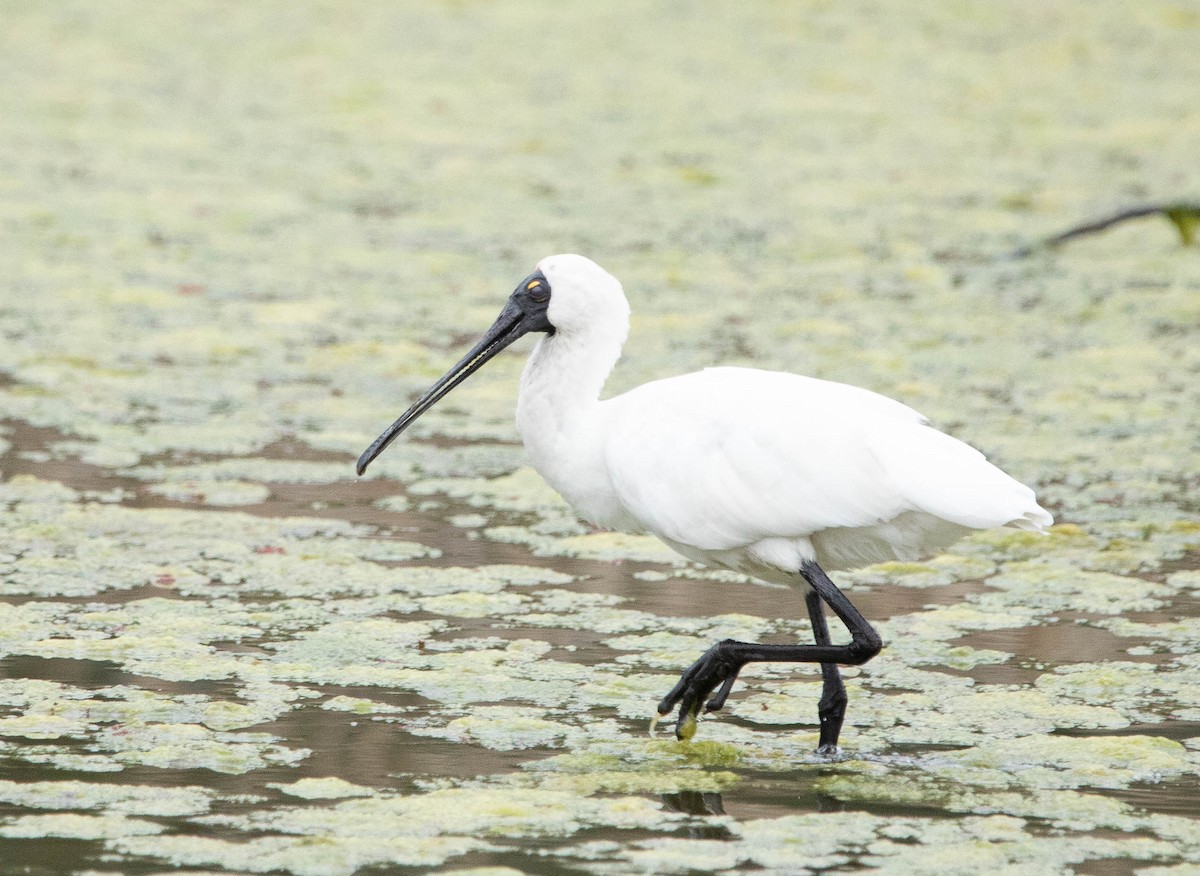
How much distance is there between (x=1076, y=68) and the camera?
537 inches

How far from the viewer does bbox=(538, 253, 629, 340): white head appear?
4551mm

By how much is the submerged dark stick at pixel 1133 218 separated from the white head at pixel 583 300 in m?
4.88

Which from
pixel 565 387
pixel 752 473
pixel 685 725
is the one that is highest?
pixel 565 387

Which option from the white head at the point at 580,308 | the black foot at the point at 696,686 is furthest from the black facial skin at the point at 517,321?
the black foot at the point at 696,686

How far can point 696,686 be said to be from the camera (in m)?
4.14

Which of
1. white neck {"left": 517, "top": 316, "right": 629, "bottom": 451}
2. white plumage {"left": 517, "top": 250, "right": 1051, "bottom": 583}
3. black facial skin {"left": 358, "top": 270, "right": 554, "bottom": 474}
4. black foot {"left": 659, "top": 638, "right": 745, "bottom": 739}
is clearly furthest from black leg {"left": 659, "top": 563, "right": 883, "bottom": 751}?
black facial skin {"left": 358, "top": 270, "right": 554, "bottom": 474}

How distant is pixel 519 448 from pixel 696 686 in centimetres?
253

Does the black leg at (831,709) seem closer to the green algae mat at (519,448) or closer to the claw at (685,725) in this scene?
the green algae mat at (519,448)

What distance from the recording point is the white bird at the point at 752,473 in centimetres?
414

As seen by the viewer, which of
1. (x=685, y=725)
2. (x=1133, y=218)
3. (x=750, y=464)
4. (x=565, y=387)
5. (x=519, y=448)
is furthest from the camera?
(x=1133, y=218)

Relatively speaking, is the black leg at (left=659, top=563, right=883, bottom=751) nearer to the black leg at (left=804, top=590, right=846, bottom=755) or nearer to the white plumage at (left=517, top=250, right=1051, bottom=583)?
the black leg at (left=804, top=590, right=846, bottom=755)

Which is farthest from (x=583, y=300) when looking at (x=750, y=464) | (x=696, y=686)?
(x=696, y=686)

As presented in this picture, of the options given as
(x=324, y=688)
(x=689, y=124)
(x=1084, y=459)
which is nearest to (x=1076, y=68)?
(x=689, y=124)

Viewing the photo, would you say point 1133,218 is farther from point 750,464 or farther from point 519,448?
point 750,464
